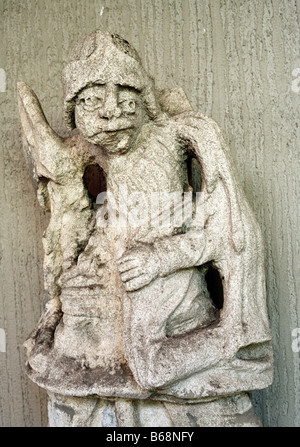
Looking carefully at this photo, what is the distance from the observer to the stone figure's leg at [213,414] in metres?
1.86


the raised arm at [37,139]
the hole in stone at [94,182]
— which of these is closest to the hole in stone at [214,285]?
the hole in stone at [94,182]

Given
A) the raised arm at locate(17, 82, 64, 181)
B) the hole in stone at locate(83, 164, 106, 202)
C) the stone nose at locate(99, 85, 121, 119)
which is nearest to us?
the stone nose at locate(99, 85, 121, 119)

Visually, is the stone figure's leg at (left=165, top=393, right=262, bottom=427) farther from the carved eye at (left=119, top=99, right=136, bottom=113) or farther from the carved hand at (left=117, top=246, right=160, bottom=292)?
the carved eye at (left=119, top=99, right=136, bottom=113)

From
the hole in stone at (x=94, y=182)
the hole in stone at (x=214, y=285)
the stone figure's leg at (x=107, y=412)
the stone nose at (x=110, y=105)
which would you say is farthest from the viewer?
the hole in stone at (x=94, y=182)

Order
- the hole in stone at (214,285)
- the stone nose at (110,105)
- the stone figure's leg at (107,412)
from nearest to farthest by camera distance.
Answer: the stone nose at (110,105) < the stone figure's leg at (107,412) < the hole in stone at (214,285)

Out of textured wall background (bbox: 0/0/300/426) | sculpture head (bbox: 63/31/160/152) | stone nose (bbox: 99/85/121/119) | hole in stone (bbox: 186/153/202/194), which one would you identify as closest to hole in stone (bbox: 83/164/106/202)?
textured wall background (bbox: 0/0/300/426)

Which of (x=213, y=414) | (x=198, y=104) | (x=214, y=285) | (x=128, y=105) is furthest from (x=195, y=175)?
(x=213, y=414)

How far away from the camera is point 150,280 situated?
5.88 ft

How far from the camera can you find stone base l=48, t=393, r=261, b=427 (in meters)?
1.86

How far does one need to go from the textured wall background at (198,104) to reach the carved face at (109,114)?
1.99 feet

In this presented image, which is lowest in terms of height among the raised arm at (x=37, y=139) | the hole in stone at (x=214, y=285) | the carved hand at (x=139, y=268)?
the hole in stone at (x=214, y=285)

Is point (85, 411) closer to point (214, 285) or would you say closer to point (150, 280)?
point (150, 280)

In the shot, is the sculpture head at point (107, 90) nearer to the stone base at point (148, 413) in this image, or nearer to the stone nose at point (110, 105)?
the stone nose at point (110, 105)

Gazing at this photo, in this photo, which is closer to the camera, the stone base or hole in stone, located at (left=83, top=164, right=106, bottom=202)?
the stone base
